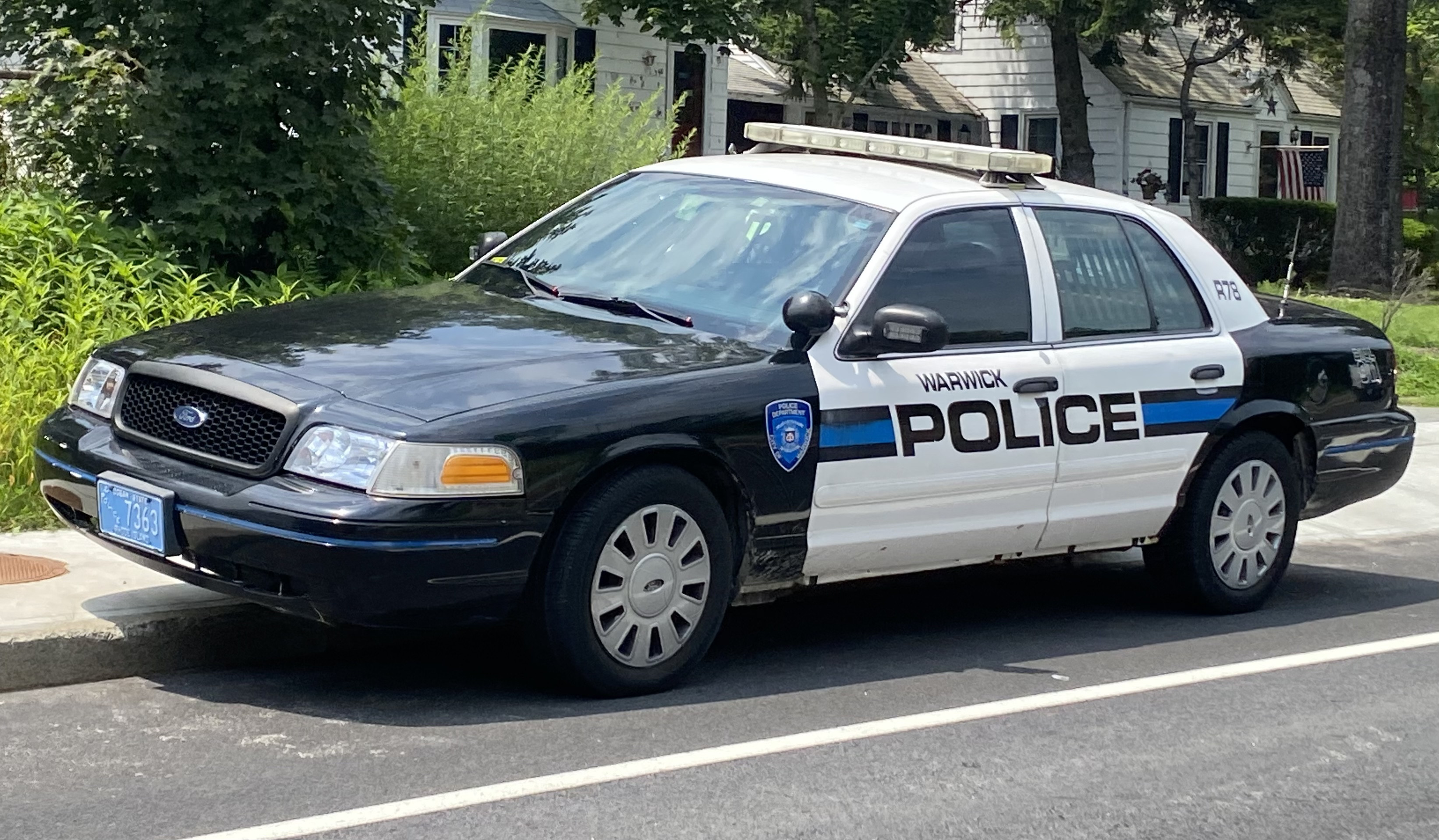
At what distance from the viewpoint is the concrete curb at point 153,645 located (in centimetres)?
548

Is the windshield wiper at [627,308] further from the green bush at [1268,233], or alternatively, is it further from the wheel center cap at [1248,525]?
the green bush at [1268,233]

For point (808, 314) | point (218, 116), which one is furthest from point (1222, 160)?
point (808, 314)

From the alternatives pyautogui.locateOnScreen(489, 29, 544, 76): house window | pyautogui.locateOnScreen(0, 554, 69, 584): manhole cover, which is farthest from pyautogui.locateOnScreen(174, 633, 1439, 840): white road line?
pyautogui.locateOnScreen(489, 29, 544, 76): house window

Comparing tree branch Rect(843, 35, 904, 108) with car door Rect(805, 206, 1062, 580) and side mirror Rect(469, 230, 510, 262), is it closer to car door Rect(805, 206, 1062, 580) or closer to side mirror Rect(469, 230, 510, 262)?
side mirror Rect(469, 230, 510, 262)

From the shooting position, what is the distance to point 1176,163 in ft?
127

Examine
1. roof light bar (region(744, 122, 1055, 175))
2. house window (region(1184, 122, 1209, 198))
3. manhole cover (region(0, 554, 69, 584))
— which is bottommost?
manhole cover (region(0, 554, 69, 584))

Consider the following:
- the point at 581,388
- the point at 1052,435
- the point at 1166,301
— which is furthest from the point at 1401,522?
the point at 581,388

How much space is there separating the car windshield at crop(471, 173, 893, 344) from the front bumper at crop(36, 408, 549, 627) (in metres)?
1.27

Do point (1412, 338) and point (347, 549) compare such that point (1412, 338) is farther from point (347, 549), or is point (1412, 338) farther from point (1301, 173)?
point (1301, 173)

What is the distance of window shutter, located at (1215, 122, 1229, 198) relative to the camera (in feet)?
132

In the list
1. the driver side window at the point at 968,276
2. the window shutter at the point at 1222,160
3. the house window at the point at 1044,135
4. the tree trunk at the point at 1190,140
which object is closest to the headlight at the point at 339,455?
the driver side window at the point at 968,276

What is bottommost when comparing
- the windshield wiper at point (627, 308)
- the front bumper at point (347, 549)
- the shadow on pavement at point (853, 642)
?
the shadow on pavement at point (853, 642)

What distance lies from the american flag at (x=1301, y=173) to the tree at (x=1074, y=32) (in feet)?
14.4

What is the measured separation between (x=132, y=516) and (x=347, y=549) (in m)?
0.78
